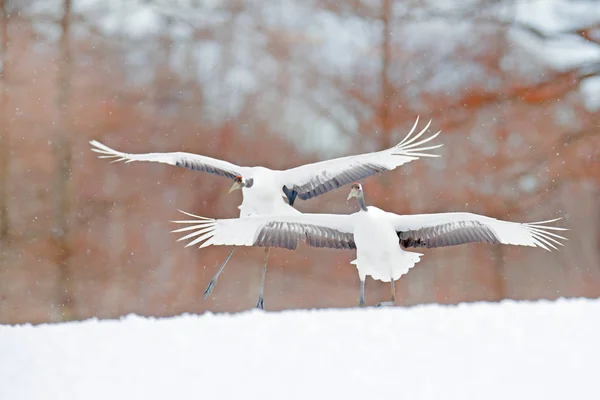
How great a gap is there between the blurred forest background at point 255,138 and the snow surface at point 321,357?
272 centimetres

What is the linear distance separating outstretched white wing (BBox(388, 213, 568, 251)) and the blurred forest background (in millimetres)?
A: 2178

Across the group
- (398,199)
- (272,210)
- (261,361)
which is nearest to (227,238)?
(272,210)

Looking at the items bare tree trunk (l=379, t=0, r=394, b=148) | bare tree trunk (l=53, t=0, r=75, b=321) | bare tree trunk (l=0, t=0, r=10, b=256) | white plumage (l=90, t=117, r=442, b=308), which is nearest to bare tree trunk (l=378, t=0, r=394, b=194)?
bare tree trunk (l=379, t=0, r=394, b=148)

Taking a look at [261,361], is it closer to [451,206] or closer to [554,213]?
[451,206]

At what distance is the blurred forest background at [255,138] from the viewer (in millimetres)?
4895

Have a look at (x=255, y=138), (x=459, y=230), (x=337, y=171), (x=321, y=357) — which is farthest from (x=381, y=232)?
(x=255, y=138)

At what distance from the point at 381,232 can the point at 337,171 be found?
43cm

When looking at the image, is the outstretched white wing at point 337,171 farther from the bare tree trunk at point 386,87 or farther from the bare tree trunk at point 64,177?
the bare tree trunk at point 64,177

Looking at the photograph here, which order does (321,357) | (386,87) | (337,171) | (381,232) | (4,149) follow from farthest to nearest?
(386,87)
(4,149)
(337,171)
(381,232)
(321,357)

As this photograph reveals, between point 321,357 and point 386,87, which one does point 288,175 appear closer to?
point 321,357

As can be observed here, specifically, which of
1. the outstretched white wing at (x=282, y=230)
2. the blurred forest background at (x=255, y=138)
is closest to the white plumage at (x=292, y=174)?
the outstretched white wing at (x=282, y=230)

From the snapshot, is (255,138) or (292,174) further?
(255,138)

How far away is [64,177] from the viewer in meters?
4.88

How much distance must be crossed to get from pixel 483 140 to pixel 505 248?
2.45 ft
